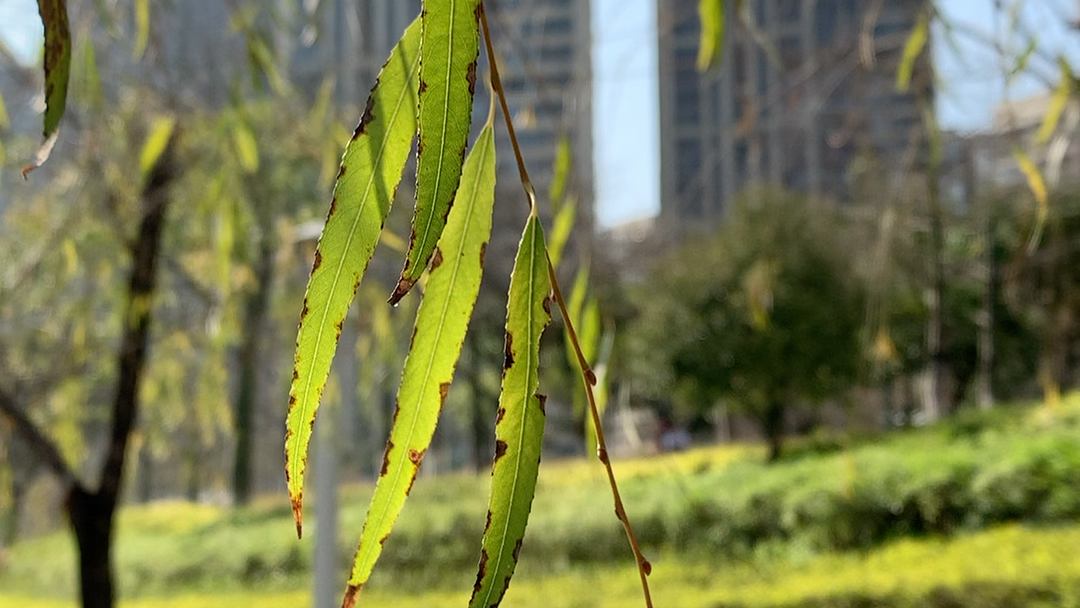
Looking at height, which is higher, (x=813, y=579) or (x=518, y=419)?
(x=518, y=419)

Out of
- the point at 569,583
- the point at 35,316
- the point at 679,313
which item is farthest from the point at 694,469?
the point at 35,316

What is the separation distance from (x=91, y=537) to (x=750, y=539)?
8.65 ft

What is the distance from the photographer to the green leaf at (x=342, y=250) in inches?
9.4

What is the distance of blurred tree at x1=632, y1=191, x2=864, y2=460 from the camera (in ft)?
18.5

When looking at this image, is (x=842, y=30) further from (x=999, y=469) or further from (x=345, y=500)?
(x=345, y=500)

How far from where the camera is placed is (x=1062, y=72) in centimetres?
88

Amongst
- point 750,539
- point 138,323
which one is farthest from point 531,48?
point 750,539

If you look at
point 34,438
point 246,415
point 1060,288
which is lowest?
point 246,415

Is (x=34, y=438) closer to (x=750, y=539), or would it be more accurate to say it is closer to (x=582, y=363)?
(x=582, y=363)

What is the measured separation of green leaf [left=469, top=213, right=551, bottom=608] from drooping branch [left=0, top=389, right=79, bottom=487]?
5.36ft

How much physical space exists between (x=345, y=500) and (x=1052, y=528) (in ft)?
11.7

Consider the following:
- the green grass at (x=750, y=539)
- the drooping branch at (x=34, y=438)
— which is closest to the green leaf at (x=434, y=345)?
the drooping branch at (x=34, y=438)

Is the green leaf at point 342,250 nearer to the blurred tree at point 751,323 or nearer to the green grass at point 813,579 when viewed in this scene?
the green grass at point 813,579

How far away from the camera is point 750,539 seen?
411 cm
